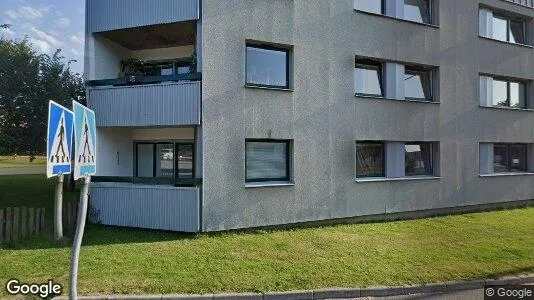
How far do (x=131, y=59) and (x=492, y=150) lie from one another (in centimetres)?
1341

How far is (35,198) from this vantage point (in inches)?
616

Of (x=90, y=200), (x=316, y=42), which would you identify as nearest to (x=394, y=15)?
(x=316, y=42)

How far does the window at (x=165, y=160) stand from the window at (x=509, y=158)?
38.7 ft

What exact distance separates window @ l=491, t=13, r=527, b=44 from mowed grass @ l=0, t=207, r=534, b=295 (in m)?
8.72

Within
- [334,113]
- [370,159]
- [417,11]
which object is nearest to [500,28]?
[417,11]

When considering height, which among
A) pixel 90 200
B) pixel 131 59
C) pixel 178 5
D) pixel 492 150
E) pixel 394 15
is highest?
pixel 394 15

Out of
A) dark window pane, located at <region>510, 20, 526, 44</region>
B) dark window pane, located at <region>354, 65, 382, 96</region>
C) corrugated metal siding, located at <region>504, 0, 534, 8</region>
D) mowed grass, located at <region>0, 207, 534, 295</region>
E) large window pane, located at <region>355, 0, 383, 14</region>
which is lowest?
mowed grass, located at <region>0, 207, 534, 295</region>

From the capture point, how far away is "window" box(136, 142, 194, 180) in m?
11.2

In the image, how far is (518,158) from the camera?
1583cm

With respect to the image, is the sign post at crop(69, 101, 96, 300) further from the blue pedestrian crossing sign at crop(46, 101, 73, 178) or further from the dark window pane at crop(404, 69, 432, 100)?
the dark window pane at crop(404, 69, 432, 100)

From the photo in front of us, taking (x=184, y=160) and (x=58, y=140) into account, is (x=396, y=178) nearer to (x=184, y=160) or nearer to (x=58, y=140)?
(x=184, y=160)

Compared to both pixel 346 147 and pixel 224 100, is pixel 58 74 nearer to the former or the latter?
pixel 224 100

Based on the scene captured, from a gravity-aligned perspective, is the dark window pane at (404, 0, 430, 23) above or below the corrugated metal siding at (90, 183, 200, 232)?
above

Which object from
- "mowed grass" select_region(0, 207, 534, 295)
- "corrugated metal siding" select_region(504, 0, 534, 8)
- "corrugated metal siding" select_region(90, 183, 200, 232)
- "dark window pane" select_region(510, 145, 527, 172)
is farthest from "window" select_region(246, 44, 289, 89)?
"corrugated metal siding" select_region(504, 0, 534, 8)
